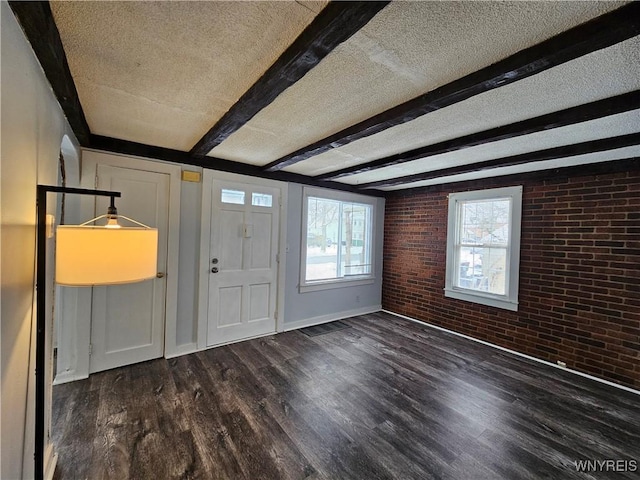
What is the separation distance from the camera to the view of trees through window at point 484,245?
363 centimetres

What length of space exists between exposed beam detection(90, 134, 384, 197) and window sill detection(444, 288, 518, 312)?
2.50 meters

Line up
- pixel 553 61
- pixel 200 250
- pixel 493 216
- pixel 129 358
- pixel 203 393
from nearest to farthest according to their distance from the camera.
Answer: pixel 553 61 → pixel 203 393 → pixel 129 358 → pixel 200 250 → pixel 493 216

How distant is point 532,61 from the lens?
49.8 inches

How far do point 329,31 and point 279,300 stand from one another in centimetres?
329

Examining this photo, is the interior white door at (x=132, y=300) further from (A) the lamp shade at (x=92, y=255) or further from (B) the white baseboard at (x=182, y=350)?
(A) the lamp shade at (x=92, y=255)

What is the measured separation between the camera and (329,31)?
1.12 metres

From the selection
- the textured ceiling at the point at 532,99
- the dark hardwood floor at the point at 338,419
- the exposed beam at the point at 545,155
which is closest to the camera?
the textured ceiling at the point at 532,99

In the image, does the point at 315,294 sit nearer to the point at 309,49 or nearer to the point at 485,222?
the point at 485,222

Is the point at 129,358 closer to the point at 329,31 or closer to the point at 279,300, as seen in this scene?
the point at 279,300

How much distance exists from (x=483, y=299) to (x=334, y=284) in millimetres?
2119

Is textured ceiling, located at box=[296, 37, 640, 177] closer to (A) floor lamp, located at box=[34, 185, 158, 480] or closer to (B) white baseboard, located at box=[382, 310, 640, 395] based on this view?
(A) floor lamp, located at box=[34, 185, 158, 480]

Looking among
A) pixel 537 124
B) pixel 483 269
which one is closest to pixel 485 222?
pixel 483 269

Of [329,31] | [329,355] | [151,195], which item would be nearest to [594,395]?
[329,355]

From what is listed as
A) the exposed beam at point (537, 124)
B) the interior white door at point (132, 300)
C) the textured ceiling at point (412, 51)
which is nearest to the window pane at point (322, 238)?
the exposed beam at point (537, 124)
